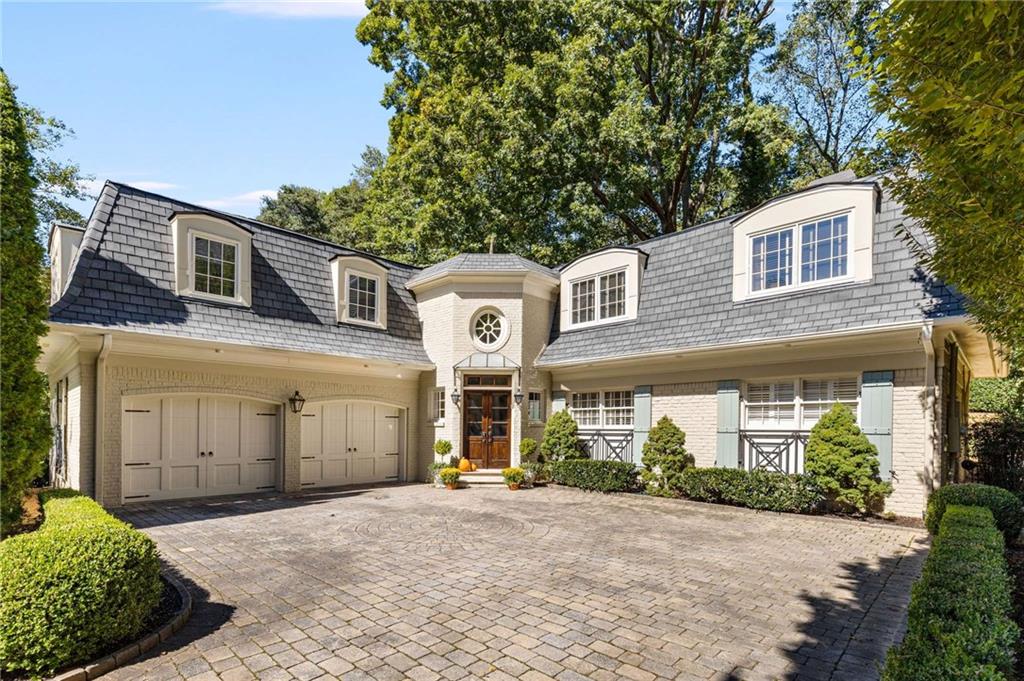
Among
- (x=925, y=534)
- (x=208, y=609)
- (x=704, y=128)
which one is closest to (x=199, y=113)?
(x=208, y=609)

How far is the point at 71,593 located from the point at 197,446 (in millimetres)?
7878

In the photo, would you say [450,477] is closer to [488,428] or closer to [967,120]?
[488,428]

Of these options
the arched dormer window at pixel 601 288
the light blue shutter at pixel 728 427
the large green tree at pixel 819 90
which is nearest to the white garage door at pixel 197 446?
the arched dormer window at pixel 601 288

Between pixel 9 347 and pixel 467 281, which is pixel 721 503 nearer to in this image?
pixel 467 281

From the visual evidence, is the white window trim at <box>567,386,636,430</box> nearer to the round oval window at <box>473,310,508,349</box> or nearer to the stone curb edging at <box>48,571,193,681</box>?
the round oval window at <box>473,310,508,349</box>

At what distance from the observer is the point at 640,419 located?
12.8 metres

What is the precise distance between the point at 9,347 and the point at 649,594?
8.78 meters

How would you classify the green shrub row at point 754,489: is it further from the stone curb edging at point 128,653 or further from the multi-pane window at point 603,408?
the stone curb edging at point 128,653

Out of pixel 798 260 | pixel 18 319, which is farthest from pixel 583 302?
pixel 18 319

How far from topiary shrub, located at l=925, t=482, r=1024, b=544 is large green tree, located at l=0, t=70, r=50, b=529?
12778 mm

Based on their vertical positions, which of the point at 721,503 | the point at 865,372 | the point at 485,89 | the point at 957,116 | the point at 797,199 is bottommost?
the point at 721,503

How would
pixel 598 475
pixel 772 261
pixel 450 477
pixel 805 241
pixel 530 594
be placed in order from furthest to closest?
pixel 450 477 < pixel 598 475 < pixel 772 261 < pixel 805 241 < pixel 530 594

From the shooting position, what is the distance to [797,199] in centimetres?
1087

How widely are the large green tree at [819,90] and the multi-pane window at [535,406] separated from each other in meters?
15.4
